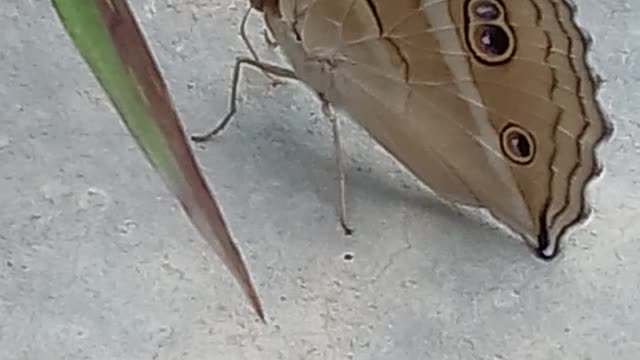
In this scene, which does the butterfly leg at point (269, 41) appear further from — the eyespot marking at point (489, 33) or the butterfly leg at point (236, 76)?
the eyespot marking at point (489, 33)

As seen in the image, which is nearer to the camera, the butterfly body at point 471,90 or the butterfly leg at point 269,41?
the butterfly body at point 471,90

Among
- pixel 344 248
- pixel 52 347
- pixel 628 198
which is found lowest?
pixel 628 198

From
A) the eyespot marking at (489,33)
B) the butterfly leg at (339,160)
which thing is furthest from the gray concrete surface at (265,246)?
the eyespot marking at (489,33)

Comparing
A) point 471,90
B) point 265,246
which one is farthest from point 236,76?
point 471,90

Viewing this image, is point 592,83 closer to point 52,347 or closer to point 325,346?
point 325,346

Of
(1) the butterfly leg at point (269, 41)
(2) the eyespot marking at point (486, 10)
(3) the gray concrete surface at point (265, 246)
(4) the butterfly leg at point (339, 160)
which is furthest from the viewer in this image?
(1) the butterfly leg at point (269, 41)

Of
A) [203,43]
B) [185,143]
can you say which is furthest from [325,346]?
[185,143]

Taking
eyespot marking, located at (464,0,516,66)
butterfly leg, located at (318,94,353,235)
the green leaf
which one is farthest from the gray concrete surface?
the green leaf
